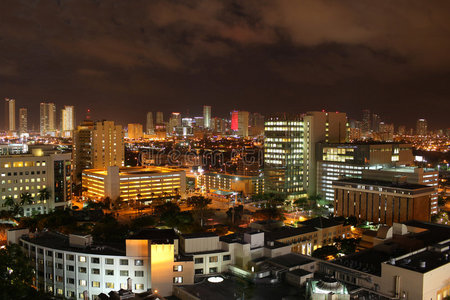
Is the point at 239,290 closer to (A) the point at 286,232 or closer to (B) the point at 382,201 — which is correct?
(A) the point at 286,232

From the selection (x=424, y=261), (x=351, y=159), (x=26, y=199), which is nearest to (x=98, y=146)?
(x=26, y=199)

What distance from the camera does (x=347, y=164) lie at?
46.6 metres

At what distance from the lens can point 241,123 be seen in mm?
189250

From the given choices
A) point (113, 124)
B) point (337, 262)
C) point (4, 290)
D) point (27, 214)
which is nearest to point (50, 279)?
point (4, 290)

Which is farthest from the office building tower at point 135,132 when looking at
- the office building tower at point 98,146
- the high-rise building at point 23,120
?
the office building tower at point 98,146

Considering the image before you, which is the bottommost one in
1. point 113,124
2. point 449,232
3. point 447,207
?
point 447,207

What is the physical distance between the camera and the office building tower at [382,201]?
34.0 m

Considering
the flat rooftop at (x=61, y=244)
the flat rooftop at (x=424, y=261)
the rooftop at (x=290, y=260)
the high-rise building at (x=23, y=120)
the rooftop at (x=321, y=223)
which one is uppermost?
the high-rise building at (x=23, y=120)

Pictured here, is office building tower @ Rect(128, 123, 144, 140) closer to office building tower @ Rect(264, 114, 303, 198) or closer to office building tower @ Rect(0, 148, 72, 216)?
office building tower @ Rect(264, 114, 303, 198)

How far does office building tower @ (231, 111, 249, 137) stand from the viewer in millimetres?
187500

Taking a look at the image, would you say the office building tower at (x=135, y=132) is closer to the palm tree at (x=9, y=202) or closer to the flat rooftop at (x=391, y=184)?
the palm tree at (x=9, y=202)

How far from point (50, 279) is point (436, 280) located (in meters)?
18.5

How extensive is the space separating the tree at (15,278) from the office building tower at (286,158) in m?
38.0

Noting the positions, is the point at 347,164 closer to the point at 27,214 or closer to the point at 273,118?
the point at 273,118
